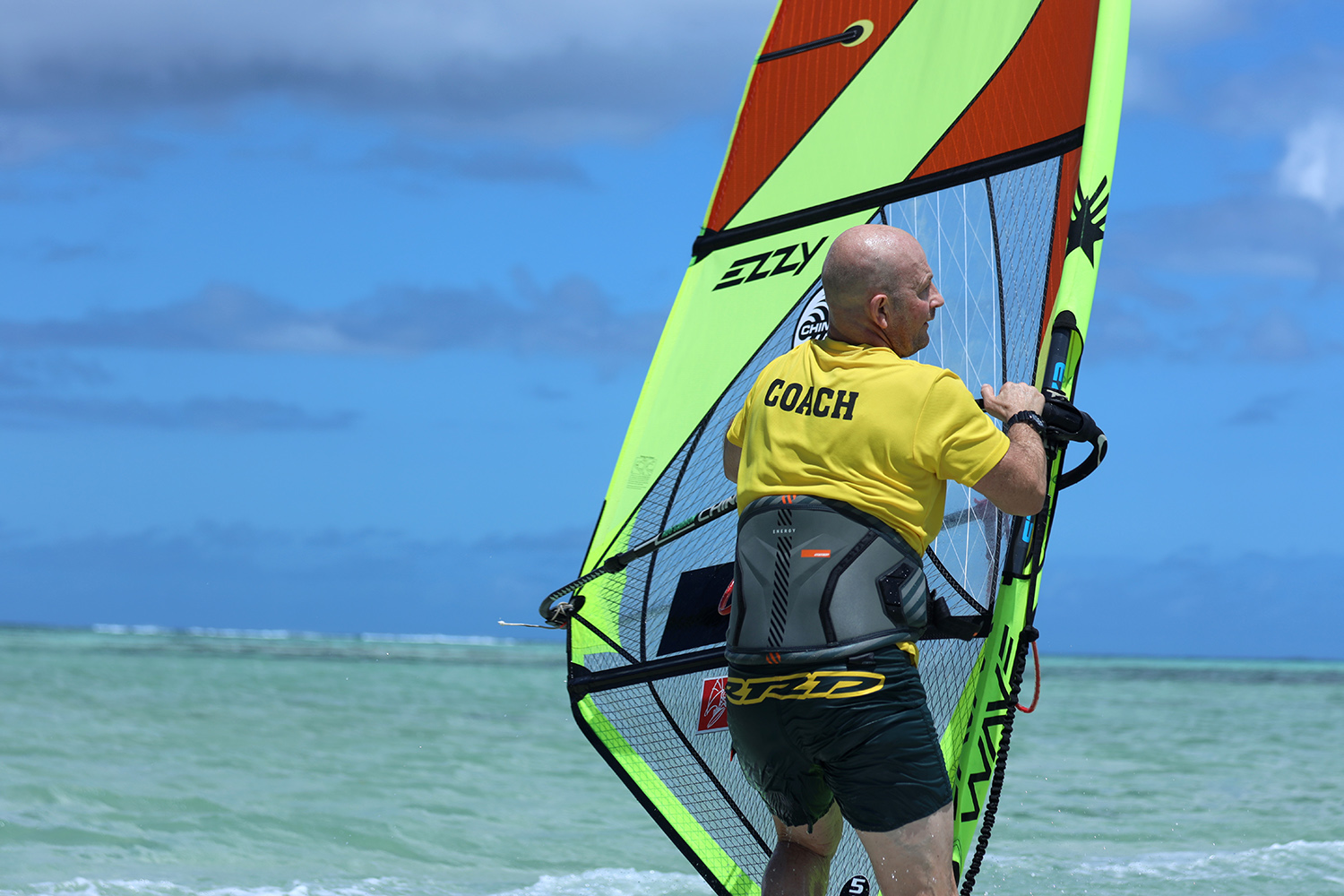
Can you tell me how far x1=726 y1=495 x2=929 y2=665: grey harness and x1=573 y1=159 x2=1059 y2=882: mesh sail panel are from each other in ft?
2.82

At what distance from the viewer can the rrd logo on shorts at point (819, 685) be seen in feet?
6.97

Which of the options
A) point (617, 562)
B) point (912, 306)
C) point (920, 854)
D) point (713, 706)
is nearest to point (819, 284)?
point (617, 562)

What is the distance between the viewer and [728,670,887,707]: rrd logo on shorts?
6.97 ft

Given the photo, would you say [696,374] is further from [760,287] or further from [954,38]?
[954,38]

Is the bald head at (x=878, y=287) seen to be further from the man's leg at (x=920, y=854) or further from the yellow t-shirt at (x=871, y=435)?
the man's leg at (x=920, y=854)

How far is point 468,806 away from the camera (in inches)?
256

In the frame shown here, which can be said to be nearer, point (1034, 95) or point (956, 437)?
point (956, 437)

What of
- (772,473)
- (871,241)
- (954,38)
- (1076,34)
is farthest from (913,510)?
(954,38)

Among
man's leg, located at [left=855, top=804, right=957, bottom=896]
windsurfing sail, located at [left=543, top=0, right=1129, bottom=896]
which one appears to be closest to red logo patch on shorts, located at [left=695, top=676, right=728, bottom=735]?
windsurfing sail, located at [left=543, top=0, right=1129, bottom=896]

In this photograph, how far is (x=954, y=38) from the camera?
11.5 ft

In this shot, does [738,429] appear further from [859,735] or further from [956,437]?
[859,735]

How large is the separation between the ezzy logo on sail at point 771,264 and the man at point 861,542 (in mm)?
1334

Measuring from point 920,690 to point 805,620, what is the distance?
0.23 meters

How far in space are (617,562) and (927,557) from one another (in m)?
0.88
